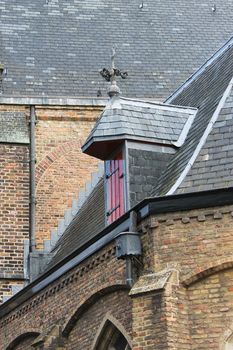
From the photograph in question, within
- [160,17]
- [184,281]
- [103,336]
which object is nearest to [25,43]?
[160,17]

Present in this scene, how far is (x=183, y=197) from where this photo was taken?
447 inches

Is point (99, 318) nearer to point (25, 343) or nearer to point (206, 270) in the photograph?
point (206, 270)

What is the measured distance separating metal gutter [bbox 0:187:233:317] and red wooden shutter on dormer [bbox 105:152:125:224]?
0.63 meters

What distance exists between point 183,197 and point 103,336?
2.94 m

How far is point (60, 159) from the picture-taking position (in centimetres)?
2138

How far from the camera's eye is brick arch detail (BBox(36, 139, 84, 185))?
2093cm

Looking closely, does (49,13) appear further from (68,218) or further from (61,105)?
(68,218)

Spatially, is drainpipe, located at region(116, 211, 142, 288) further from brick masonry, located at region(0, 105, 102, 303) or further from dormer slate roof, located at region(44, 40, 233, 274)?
brick masonry, located at region(0, 105, 102, 303)

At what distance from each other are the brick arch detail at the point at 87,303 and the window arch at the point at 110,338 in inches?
17.2

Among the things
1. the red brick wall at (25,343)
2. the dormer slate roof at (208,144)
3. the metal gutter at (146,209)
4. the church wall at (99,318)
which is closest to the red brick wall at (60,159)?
the red brick wall at (25,343)

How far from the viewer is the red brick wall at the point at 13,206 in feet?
63.4

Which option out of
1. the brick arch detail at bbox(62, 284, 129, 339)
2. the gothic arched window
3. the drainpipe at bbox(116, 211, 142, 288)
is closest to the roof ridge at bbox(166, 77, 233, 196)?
the drainpipe at bbox(116, 211, 142, 288)

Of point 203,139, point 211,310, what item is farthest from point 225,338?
point 203,139

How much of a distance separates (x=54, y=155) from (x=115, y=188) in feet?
25.5
